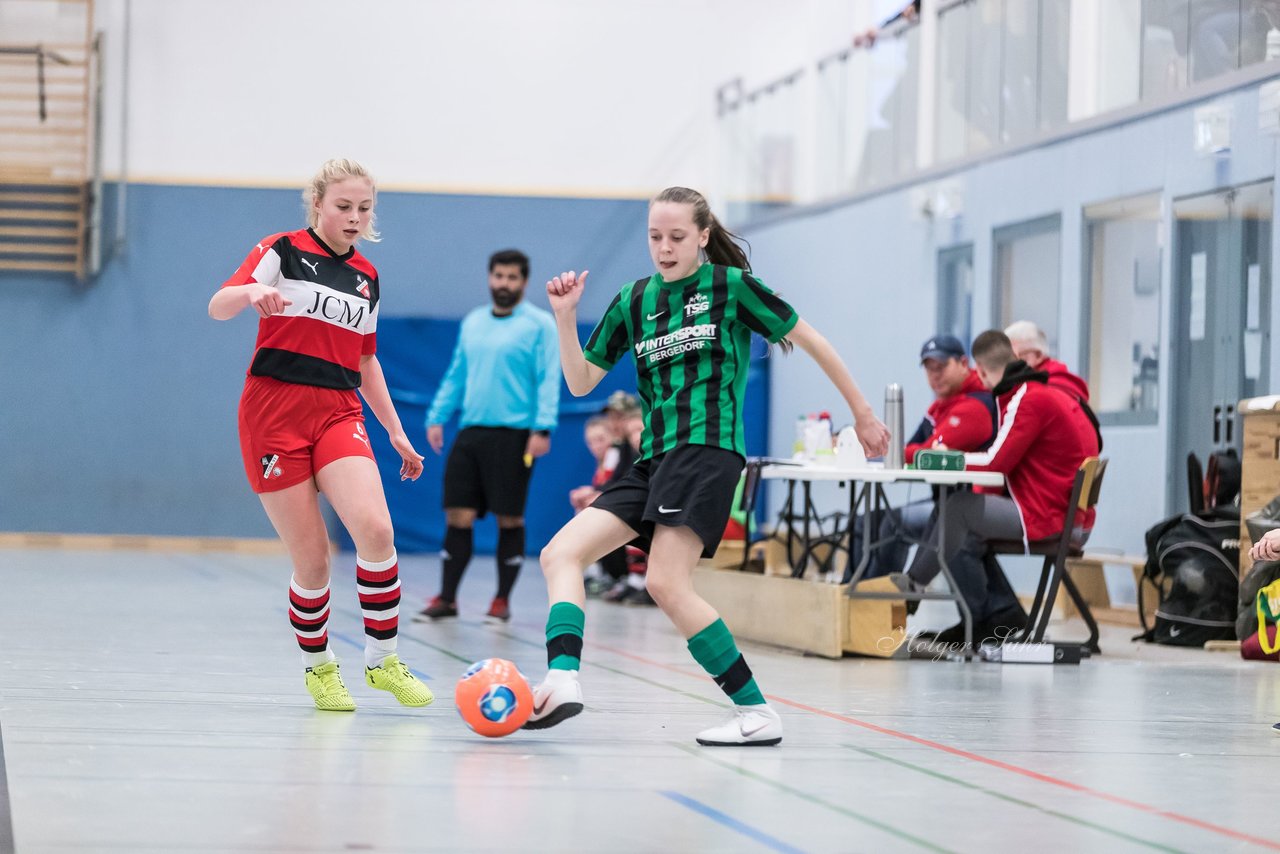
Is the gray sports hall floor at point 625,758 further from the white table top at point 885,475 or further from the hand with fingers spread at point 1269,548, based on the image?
the white table top at point 885,475

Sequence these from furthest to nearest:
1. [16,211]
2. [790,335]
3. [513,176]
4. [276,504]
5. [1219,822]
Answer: [513,176] < [16,211] < [276,504] < [790,335] < [1219,822]

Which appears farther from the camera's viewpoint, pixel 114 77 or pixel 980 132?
pixel 114 77

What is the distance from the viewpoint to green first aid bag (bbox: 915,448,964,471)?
6.58 m

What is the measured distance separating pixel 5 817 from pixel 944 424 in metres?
5.12

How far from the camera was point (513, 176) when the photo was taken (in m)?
15.0

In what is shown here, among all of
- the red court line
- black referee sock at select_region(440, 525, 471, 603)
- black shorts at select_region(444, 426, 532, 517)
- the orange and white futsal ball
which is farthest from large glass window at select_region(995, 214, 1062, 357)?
the orange and white futsal ball

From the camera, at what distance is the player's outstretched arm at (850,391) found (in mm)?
3891

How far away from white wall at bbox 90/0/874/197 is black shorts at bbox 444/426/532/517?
291 inches

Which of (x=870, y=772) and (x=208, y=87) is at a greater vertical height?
(x=208, y=87)

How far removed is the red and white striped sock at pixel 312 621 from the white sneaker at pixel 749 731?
46.4 inches

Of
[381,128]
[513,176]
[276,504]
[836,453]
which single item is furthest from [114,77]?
[276,504]

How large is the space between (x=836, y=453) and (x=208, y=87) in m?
9.26

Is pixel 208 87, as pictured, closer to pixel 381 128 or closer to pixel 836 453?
pixel 381 128

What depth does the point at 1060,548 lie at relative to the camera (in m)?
6.87
